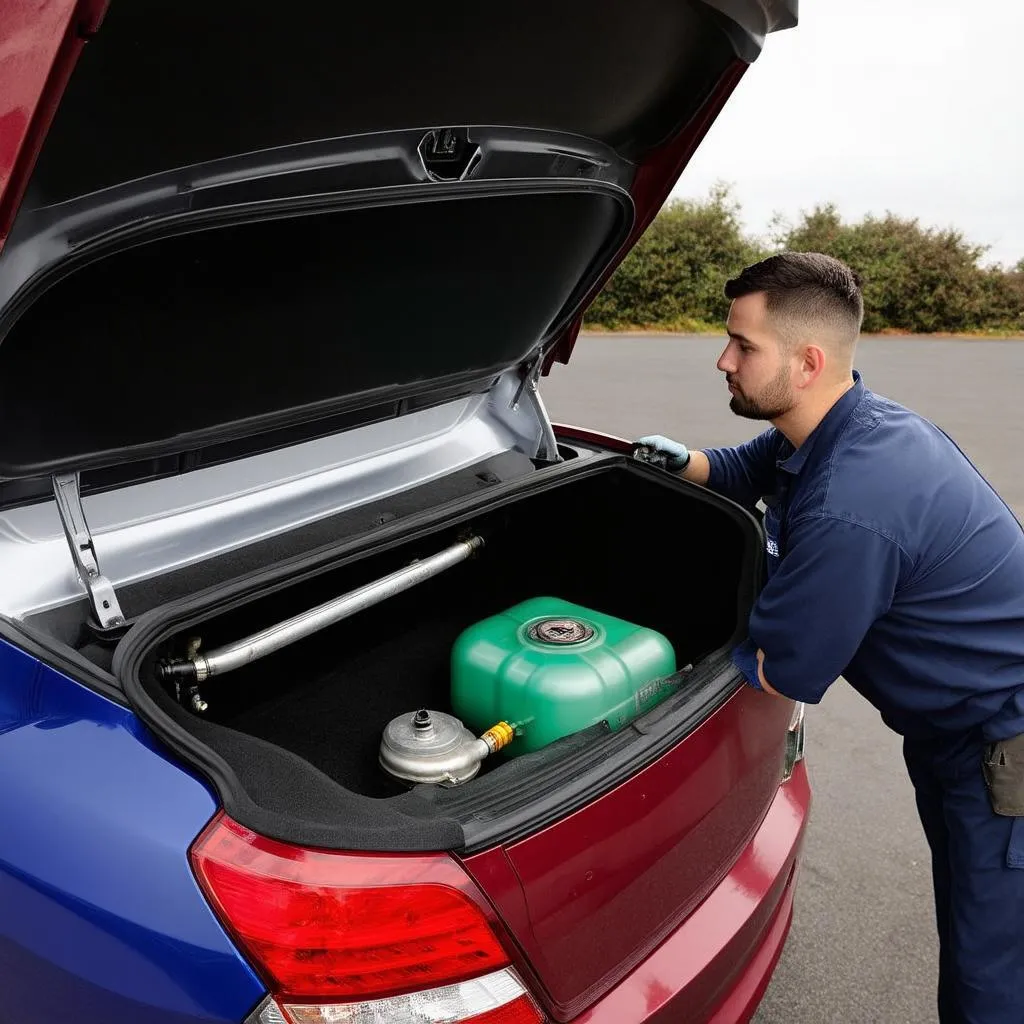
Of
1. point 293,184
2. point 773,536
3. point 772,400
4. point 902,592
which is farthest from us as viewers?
point 773,536

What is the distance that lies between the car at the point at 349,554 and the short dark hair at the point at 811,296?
1.11 feet

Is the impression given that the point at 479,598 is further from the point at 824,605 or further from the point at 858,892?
the point at 858,892

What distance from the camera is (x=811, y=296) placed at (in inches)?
67.0

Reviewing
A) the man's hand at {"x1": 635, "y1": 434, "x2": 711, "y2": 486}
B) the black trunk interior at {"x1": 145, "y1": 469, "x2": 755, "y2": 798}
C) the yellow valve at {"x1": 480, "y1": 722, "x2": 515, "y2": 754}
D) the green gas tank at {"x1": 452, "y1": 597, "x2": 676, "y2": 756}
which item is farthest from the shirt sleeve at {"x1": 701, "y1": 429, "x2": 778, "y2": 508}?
the yellow valve at {"x1": 480, "y1": 722, "x2": 515, "y2": 754}

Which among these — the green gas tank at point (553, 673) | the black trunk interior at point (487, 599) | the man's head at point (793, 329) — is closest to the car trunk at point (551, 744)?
the black trunk interior at point (487, 599)

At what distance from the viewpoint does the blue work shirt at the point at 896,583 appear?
152 centimetres

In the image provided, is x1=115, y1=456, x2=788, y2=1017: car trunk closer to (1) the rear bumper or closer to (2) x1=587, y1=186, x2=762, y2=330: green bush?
(1) the rear bumper

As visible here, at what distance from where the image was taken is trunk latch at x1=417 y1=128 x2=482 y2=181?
1.48m

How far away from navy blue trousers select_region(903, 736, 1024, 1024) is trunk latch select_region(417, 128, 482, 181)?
1.44m

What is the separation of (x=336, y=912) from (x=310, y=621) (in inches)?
29.5

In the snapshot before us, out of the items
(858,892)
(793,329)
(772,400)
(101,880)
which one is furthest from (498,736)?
(858,892)

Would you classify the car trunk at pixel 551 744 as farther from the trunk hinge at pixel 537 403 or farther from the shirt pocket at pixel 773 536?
the trunk hinge at pixel 537 403

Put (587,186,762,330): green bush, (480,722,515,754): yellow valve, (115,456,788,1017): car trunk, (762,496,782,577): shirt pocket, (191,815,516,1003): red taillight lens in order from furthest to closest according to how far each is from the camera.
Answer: (587,186,762,330): green bush → (762,496,782,577): shirt pocket → (480,722,515,754): yellow valve → (115,456,788,1017): car trunk → (191,815,516,1003): red taillight lens

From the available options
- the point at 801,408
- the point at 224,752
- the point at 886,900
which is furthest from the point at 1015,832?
the point at 224,752
